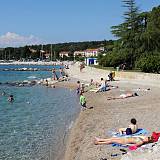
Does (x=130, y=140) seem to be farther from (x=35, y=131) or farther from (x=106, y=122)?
(x=35, y=131)

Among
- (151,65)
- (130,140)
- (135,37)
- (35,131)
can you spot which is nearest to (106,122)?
(35,131)

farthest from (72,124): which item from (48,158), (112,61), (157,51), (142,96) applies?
(112,61)

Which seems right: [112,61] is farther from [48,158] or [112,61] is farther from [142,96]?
[48,158]

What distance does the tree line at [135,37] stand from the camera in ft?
192

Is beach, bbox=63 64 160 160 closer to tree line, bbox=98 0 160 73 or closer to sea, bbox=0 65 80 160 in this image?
sea, bbox=0 65 80 160

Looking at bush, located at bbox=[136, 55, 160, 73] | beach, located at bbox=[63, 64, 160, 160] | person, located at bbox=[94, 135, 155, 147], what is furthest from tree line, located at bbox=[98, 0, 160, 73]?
person, located at bbox=[94, 135, 155, 147]

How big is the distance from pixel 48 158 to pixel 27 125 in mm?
6721

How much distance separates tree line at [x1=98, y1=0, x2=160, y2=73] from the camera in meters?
58.5

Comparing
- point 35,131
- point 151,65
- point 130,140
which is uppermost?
point 151,65

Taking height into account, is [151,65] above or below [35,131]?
above

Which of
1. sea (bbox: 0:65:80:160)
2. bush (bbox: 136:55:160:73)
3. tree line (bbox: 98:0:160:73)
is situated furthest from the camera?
tree line (bbox: 98:0:160:73)

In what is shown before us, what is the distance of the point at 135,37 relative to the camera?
60344 millimetres

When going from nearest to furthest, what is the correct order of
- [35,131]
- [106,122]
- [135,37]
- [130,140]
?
[130,140]
[106,122]
[35,131]
[135,37]

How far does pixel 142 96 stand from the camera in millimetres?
27578
